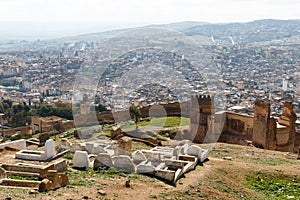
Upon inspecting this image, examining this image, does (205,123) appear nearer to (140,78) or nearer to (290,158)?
(290,158)

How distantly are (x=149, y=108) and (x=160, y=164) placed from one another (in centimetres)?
1596

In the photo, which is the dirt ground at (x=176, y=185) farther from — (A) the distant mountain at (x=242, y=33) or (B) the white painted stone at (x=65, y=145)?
(A) the distant mountain at (x=242, y=33)

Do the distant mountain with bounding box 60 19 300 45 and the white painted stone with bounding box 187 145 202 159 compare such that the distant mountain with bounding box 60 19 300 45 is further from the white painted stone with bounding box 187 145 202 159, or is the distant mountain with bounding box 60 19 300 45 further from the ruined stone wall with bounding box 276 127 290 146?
the white painted stone with bounding box 187 145 202 159

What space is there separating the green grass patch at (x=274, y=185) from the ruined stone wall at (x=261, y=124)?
780 centimetres

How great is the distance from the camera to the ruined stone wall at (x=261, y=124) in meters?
21.1

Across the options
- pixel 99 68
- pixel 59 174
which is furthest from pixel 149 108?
pixel 59 174

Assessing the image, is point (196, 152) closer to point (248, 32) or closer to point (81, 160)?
point (81, 160)

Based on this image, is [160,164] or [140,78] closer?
[160,164]

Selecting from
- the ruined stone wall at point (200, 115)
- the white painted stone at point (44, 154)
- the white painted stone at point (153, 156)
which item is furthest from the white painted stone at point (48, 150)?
the ruined stone wall at point (200, 115)

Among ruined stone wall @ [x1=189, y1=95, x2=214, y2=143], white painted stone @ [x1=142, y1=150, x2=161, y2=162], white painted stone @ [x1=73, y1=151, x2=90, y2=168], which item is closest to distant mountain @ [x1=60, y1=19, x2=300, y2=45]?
ruined stone wall @ [x1=189, y1=95, x2=214, y2=143]

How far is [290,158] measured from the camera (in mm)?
17062

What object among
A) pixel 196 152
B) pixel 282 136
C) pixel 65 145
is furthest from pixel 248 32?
pixel 65 145

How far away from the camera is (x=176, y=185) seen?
1116 centimetres

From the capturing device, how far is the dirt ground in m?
9.71
